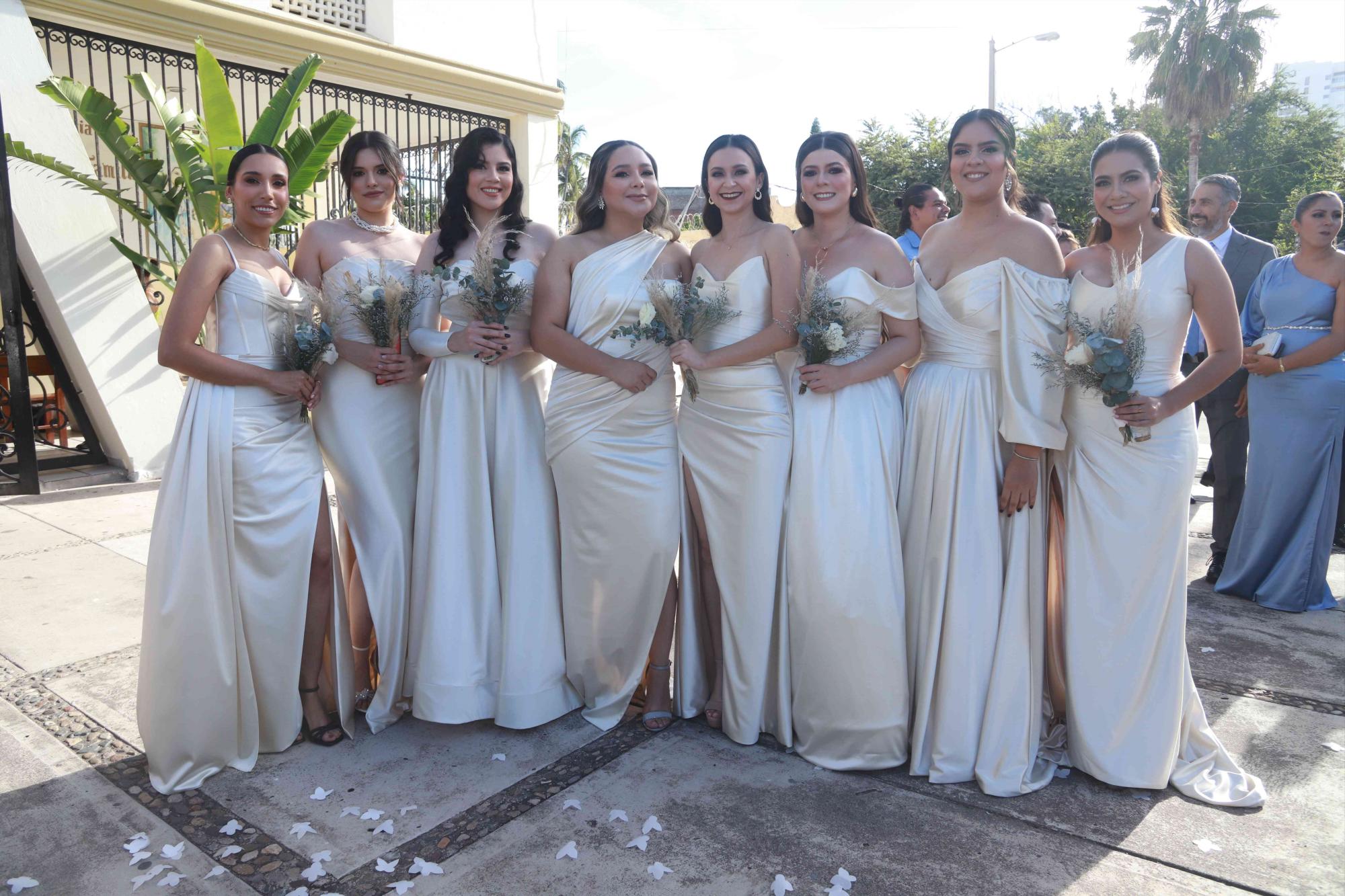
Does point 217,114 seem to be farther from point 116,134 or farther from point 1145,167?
point 1145,167

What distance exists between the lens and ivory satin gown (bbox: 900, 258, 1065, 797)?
3.50 meters

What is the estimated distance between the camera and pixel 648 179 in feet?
13.1

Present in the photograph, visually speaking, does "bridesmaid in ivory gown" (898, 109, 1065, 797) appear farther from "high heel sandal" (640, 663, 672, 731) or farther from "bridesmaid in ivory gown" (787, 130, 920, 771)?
"high heel sandal" (640, 663, 672, 731)

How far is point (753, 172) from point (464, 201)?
1.25 metres

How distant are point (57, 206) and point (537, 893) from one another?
8.47 metres

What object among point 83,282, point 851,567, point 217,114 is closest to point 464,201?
point 851,567

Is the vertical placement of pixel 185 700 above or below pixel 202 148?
below

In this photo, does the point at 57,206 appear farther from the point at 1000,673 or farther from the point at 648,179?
the point at 1000,673

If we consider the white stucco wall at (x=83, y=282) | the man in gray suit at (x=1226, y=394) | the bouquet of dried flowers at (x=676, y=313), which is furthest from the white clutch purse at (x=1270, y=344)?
the white stucco wall at (x=83, y=282)

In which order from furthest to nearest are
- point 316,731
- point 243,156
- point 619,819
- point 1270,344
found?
point 1270,344, point 316,731, point 243,156, point 619,819

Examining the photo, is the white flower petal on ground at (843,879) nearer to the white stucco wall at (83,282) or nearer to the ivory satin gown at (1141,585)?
the ivory satin gown at (1141,585)

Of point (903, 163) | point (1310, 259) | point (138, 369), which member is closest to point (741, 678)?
point (1310, 259)

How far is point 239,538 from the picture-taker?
11.9 ft

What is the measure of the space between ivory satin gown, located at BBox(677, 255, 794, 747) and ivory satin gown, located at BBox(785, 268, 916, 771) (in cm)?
8
